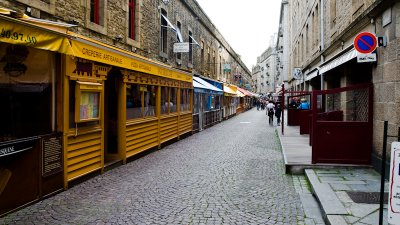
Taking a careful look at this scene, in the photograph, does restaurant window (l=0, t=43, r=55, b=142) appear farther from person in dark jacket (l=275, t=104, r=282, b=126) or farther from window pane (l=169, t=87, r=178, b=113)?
person in dark jacket (l=275, t=104, r=282, b=126)

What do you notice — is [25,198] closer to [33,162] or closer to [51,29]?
[33,162]

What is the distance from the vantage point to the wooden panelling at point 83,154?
293 inches

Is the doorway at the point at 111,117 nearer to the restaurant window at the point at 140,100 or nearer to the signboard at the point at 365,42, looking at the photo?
the restaurant window at the point at 140,100

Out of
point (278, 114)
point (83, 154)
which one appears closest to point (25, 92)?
point (83, 154)

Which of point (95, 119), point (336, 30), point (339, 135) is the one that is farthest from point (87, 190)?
point (336, 30)

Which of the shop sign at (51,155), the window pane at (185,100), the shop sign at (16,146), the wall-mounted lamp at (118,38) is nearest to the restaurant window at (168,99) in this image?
the window pane at (185,100)

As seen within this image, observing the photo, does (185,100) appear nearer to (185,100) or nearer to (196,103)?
(185,100)

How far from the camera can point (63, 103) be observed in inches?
280

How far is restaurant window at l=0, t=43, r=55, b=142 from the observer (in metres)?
6.02

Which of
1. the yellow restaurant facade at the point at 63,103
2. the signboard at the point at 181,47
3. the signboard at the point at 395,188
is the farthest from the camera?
the signboard at the point at 181,47

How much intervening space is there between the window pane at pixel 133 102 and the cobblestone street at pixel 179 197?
137 centimetres

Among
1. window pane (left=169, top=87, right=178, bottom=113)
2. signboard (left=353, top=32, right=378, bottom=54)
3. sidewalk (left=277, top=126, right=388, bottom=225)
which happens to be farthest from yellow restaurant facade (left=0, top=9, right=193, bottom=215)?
signboard (left=353, top=32, right=378, bottom=54)

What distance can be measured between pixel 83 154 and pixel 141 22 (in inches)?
321

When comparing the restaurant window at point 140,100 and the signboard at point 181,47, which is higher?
the signboard at point 181,47
